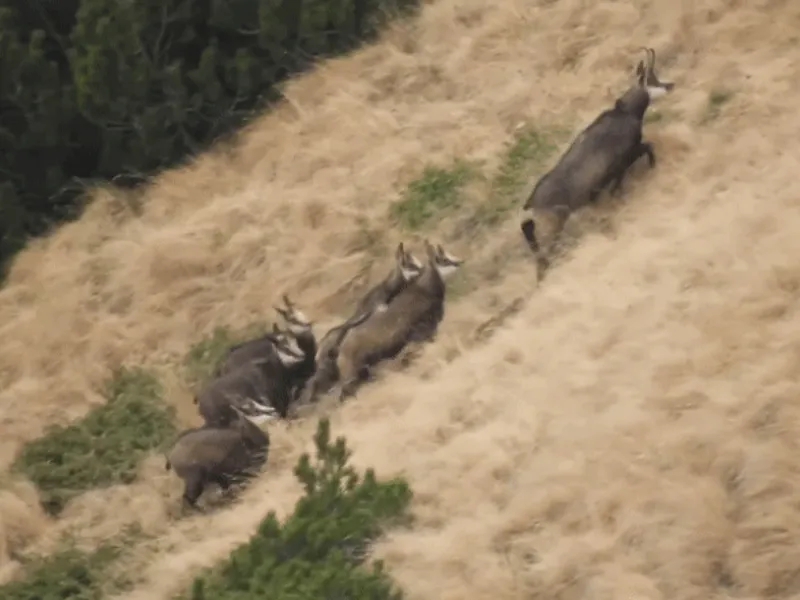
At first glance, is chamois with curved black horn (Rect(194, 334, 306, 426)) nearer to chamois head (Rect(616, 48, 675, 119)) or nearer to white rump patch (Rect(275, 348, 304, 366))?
white rump patch (Rect(275, 348, 304, 366))

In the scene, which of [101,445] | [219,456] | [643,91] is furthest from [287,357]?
[643,91]

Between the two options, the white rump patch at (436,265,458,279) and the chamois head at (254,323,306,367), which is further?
the white rump patch at (436,265,458,279)

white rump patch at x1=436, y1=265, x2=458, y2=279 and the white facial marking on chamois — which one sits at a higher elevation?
the white facial marking on chamois

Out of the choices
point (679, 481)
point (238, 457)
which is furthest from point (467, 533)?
point (238, 457)

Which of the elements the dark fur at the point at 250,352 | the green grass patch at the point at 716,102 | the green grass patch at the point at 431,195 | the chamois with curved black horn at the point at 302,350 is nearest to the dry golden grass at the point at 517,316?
the green grass patch at the point at 716,102

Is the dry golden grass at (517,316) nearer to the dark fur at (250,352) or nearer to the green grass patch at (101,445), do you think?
the green grass patch at (101,445)

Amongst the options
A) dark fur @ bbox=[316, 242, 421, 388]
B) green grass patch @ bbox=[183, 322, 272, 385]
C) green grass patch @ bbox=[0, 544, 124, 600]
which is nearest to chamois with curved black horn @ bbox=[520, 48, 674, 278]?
dark fur @ bbox=[316, 242, 421, 388]

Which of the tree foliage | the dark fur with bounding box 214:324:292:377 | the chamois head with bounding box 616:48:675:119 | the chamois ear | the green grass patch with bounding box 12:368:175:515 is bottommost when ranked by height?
the green grass patch with bounding box 12:368:175:515

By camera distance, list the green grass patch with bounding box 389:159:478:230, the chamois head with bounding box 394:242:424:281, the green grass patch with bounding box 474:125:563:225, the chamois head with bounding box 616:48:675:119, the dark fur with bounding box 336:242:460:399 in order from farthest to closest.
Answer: the green grass patch with bounding box 389:159:478:230
the green grass patch with bounding box 474:125:563:225
the chamois head with bounding box 616:48:675:119
the chamois head with bounding box 394:242:424:281
the dark fur with bounding box 336:242:460:399
